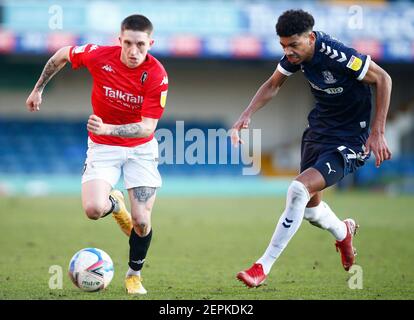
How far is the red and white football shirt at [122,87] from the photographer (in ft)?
23.8

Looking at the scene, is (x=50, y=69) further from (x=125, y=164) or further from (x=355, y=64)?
(x=355, y=64)

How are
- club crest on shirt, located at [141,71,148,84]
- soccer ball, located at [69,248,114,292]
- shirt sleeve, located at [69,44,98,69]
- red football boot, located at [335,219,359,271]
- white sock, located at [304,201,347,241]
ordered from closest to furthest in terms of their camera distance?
soccer ball, located at [69,248,114,292] < club crest on shirt, located at [141,71,148,84] < shirt sleeve, located at [69,44,98,69] < white sock, located at [304,201,347,241] < red football boot, located at [335,219,359,271]

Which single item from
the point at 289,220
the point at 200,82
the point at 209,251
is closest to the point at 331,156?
the point at 289,220

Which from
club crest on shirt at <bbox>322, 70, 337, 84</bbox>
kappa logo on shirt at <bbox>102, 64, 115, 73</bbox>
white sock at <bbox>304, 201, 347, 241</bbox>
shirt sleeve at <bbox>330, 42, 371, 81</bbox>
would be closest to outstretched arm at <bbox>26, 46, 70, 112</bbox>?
kappa logo on shirt at <bbox>102, 64, 115, 73</bbox>

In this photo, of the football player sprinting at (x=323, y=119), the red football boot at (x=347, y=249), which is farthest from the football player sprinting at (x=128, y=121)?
the red football boot at (x=347, y=249)

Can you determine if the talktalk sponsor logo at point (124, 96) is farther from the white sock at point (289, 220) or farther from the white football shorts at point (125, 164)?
the white sock at point (289, 220)

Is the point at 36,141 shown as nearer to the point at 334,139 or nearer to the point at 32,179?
Answer: the point at 32,179

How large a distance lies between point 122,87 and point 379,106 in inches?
93.1

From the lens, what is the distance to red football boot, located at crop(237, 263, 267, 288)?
274 inches

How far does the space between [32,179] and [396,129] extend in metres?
12.7

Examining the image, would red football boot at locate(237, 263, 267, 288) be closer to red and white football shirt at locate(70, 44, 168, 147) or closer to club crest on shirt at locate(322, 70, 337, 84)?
red and white football shirt at locate(70, 44, 168, 147)

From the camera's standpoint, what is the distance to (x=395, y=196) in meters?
22.4

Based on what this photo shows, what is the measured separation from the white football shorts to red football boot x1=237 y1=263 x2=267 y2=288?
1246 millimetres
